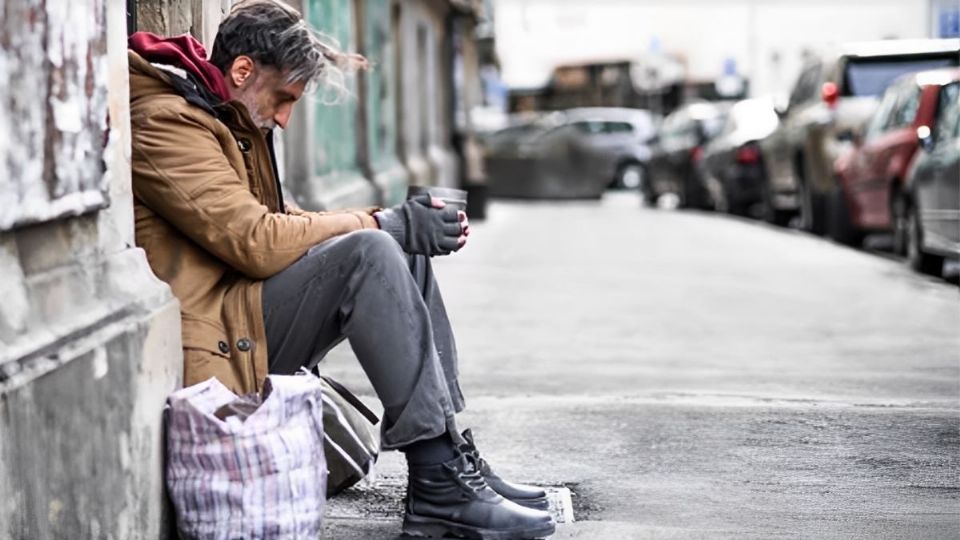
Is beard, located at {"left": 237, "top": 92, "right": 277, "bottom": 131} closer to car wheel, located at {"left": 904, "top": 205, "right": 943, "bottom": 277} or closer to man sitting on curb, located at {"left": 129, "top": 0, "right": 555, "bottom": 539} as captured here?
man sitting on curb, located at {"left": 129, "top": 0, "right": 555, "bottom": 539}

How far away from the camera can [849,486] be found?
496cm

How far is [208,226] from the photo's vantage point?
3.92 meters

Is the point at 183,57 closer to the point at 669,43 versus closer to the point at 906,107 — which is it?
the point at 906,107

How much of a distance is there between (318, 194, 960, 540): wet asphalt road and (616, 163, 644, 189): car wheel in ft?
76.8

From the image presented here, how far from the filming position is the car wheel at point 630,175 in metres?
37.7

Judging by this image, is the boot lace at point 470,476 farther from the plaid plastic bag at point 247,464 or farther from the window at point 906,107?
the window at point 906,107

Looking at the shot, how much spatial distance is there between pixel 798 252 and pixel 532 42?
4638cm

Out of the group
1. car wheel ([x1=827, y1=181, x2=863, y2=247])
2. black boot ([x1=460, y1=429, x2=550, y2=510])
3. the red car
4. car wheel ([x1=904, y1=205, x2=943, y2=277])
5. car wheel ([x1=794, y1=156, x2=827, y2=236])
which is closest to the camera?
black boot ([x1=460, y1=429, x2=550, y2=510])

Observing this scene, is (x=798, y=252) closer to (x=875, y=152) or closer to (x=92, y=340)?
(x=875, y=152)

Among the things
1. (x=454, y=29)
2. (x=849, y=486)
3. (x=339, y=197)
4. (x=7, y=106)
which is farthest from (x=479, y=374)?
(x=454, y=29)

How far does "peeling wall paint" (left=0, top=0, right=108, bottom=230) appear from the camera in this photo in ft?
10.6

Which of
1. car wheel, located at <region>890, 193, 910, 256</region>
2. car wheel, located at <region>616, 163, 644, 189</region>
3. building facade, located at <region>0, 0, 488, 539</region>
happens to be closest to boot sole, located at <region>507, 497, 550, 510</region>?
building facade, located at <region>0, 0, 488, 539</region>

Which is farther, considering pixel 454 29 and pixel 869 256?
pixel 454 29

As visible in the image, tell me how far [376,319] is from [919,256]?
9932mm
